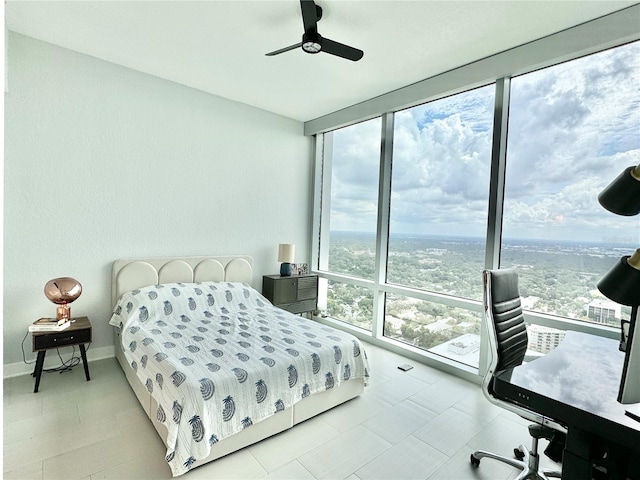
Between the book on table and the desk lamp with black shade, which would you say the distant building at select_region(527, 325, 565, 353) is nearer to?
the desk lamp with black shade

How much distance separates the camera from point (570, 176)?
9.76ft

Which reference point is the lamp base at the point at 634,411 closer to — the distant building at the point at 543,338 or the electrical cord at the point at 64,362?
the distant building at the point at 543,338

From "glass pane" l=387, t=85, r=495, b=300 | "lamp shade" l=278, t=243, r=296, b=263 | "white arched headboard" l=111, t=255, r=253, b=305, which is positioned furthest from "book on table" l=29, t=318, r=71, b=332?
"glass pane" l=387, t=85, r=495, b=300

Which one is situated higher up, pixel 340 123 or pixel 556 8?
pixel 556 8

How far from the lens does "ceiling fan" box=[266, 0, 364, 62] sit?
2.44m

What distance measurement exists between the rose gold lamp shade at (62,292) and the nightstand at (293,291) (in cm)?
210

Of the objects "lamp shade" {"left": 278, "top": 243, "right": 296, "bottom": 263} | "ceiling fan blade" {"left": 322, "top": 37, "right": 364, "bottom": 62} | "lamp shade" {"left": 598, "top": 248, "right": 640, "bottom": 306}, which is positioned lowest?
"lamp shade" {"left": 278, "top": 243, "right": 296, "bottom": 263}

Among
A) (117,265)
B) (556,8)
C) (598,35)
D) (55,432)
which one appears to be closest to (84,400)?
(55,432)

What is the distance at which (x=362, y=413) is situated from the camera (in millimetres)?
2867

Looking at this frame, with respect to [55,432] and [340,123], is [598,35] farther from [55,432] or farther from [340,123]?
[55,432]

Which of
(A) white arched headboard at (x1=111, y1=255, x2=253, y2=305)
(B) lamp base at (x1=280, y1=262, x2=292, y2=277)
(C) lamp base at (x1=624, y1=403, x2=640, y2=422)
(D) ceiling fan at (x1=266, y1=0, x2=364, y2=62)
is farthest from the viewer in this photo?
(B) lamp base at (x1=280, y1=262, x2=292, y2=277)

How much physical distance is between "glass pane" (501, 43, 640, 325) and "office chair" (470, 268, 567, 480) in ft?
3.00

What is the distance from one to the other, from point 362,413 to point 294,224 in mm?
2965

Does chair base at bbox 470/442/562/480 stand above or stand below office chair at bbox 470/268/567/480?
below
